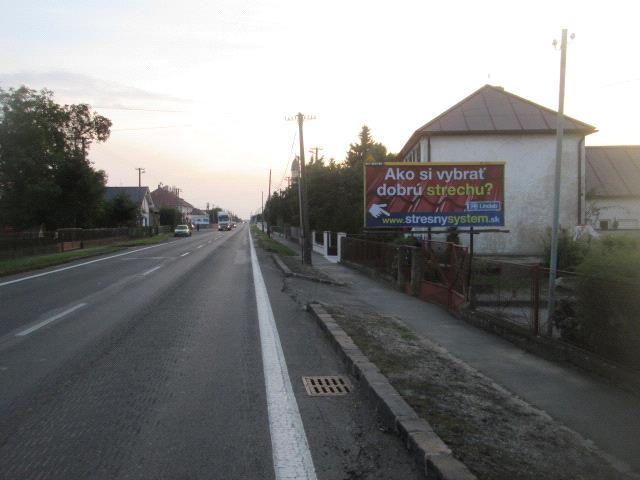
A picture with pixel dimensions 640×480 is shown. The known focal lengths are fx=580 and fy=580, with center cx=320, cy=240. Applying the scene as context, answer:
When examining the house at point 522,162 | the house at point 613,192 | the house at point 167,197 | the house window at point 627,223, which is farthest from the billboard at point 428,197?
the house at point 167,197

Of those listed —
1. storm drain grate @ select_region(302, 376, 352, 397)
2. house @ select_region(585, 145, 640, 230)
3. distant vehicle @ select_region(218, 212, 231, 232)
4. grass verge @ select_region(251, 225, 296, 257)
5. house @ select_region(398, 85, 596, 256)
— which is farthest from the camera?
distant vehicle @ select_region(218, 212, 231, 232)

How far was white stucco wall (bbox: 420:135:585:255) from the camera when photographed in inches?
1121

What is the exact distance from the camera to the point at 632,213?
106 ft

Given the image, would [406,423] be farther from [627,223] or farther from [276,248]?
[276,248]

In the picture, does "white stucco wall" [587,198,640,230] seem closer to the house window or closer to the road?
the house window

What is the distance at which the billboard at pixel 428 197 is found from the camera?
1730 cm

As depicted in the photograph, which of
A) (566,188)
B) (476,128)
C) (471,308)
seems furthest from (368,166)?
(566,188)

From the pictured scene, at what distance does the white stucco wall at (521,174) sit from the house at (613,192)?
2985 millimetres

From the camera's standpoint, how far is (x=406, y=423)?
14.8 feet

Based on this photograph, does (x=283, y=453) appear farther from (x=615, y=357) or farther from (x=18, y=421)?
(x=615, y=357)

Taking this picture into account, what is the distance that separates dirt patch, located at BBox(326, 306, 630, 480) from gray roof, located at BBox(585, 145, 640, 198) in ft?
91.7

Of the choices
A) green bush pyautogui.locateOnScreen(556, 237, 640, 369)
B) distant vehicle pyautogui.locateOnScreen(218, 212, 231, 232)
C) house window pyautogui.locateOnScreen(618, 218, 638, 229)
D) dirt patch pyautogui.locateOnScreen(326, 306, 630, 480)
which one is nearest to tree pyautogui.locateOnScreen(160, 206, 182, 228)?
distant vehicle pyautogui.locateOnScreen(218, 212, 231, 232)

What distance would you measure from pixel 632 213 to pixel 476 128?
1126 centimetres

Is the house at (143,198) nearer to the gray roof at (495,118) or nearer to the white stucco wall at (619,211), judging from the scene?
the gray roof at (495,118)
